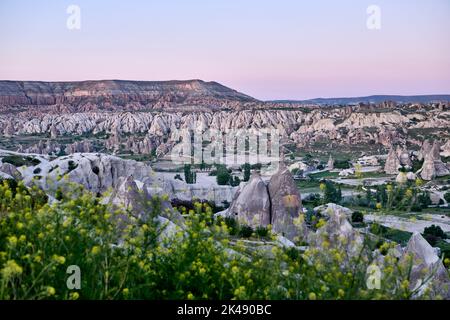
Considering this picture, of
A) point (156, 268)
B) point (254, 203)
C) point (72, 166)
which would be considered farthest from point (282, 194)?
point (156, 268)

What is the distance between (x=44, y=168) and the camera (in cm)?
2888

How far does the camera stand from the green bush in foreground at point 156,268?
4652mm

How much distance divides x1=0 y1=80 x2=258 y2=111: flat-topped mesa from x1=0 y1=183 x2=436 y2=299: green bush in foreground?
5952 inches

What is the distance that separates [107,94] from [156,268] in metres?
171

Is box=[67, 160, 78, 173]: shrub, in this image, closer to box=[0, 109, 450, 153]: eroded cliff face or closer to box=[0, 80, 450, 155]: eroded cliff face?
box=[0, 80, 450, 155]: eroded cliff face

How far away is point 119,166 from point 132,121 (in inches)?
3909

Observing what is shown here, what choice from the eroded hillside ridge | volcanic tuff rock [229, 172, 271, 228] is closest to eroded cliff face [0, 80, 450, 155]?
the eroded hillside ridge

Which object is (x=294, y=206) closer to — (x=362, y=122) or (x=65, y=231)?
(x=65, y=231)

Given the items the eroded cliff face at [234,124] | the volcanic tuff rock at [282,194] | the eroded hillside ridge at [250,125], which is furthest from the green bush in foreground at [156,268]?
the eroded cliff face at [234,124]

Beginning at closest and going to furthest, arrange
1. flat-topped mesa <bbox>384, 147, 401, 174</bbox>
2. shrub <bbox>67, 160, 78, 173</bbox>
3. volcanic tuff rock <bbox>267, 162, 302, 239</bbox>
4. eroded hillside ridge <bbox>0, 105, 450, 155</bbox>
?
volcanic tuff rock <bbox>267, 162, 302, 239</bbox> < shrub <bbox>67, 160, 78, 173</bbox> < flat-topped mesa <bbox>384, 147, 401, 174</bbox> < eroded hillside ridge <bbox>0, 105, 450, 155</bbox>

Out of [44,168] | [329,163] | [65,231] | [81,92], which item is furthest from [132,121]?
[65,231]

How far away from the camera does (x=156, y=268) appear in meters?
5.58

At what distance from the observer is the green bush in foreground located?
15.3 feet

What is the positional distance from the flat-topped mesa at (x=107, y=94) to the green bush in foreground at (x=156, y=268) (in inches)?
5952
